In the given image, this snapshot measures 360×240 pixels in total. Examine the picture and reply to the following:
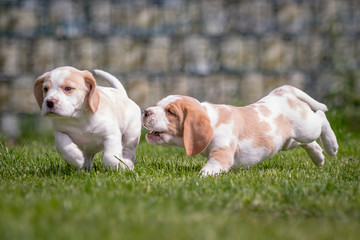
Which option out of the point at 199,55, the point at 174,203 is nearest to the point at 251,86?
the point at 199,55

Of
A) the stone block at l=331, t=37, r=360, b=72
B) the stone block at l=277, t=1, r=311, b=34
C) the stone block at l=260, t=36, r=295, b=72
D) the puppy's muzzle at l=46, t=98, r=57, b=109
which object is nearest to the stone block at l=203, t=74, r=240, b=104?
the stone block at l=260, t=36, r=295, b=72

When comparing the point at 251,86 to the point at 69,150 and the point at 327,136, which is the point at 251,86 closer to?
the point at 327,136

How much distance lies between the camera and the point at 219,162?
3.02 m

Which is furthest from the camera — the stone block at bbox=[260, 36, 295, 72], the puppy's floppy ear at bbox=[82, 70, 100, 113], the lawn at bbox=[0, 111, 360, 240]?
the stone block at bbox=[260, 36, 295, 72]

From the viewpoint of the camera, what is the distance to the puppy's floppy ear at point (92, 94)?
9.57ft

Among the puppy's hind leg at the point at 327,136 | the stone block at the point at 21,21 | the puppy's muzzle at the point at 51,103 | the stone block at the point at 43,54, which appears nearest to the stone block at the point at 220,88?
the stone block at the point at 43,54

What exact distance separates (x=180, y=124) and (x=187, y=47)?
424 cm

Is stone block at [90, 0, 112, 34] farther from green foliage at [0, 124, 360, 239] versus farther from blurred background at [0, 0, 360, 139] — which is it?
green foliage at [0, 124, 360, 239]

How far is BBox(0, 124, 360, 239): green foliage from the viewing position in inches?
67.6

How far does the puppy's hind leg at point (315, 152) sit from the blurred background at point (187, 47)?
3407mm

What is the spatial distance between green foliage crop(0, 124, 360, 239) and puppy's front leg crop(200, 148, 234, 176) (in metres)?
0.07

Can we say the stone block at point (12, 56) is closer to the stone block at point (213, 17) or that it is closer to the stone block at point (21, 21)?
the stone block at point (21, 21)

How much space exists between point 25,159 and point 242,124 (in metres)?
1.64

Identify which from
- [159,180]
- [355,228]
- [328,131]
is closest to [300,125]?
[328,131]
